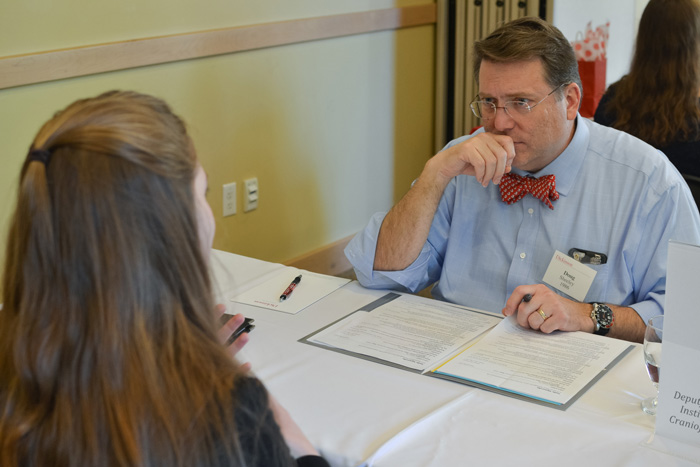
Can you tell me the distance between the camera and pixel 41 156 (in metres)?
0.87

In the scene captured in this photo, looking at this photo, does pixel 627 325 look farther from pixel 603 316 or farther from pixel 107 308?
pixel 107 308

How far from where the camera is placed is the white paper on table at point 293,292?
181 cm

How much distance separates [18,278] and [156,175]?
0.20 metres

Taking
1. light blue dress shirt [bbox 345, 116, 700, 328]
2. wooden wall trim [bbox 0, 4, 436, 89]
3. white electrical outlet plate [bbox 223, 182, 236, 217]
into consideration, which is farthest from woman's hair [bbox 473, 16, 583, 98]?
white electrical outlet plate [bbox 223, 182, 236, 217]

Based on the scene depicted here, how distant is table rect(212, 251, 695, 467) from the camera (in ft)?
3.92

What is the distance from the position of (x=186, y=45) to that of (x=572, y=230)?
1725mm

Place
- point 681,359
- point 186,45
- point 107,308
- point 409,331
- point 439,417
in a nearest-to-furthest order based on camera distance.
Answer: point 107,308 < point 681,359 < point 439,417 < point 409,331 < point 186,45

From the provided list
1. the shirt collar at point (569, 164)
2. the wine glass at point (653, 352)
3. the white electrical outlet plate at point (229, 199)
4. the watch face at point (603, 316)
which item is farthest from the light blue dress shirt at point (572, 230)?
the white electrical outlet plate at point (229, 199)

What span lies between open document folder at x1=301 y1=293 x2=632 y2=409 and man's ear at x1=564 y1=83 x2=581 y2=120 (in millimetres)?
566

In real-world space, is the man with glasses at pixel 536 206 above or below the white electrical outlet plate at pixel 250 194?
above

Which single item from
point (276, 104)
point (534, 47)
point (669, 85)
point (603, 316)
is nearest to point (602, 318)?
point (603, 316)

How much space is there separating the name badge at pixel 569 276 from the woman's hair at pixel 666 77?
1.36m

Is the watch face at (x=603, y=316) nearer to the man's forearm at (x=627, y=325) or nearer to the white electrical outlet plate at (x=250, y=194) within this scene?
the man's forearm at (x=627, y=325)

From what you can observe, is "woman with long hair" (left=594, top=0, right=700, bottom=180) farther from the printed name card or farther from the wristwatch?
the printed name card
